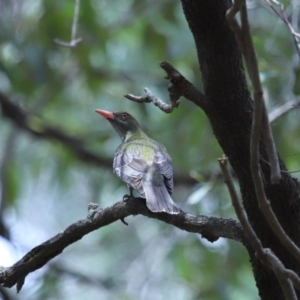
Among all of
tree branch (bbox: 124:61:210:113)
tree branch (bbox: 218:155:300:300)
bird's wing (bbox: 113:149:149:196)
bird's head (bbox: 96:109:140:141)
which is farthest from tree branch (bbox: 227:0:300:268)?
bird's head (bbox: 96:109:140:141)

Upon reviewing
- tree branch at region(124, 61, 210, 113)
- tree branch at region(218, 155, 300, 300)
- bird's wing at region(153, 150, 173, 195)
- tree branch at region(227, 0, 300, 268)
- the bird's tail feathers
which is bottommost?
tree branch at region(218, 155, 300, 300)

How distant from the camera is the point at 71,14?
21.1 feet

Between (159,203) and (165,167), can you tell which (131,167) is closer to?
(165,167)

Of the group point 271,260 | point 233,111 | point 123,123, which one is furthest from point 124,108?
point 271,260

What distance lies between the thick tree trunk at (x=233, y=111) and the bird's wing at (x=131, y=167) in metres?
1.60

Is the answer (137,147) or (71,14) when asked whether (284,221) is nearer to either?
(137,147)

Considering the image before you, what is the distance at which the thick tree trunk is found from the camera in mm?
2611

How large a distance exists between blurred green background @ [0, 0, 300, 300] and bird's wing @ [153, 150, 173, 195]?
0.46 metres

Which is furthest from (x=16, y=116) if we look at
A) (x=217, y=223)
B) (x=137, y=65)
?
(x=217, y=223)

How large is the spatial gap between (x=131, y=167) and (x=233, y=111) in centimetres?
211

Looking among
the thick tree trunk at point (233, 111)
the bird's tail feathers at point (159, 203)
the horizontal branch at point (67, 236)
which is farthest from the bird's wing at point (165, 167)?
the thick tree trunk at point (233, 111)

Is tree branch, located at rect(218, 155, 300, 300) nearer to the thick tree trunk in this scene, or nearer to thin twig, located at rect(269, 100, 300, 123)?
the thick tree trunk

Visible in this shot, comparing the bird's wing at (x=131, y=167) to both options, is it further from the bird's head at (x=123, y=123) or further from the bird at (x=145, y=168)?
the bird's head at (x=123, y=123)

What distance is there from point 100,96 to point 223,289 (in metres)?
3.17
